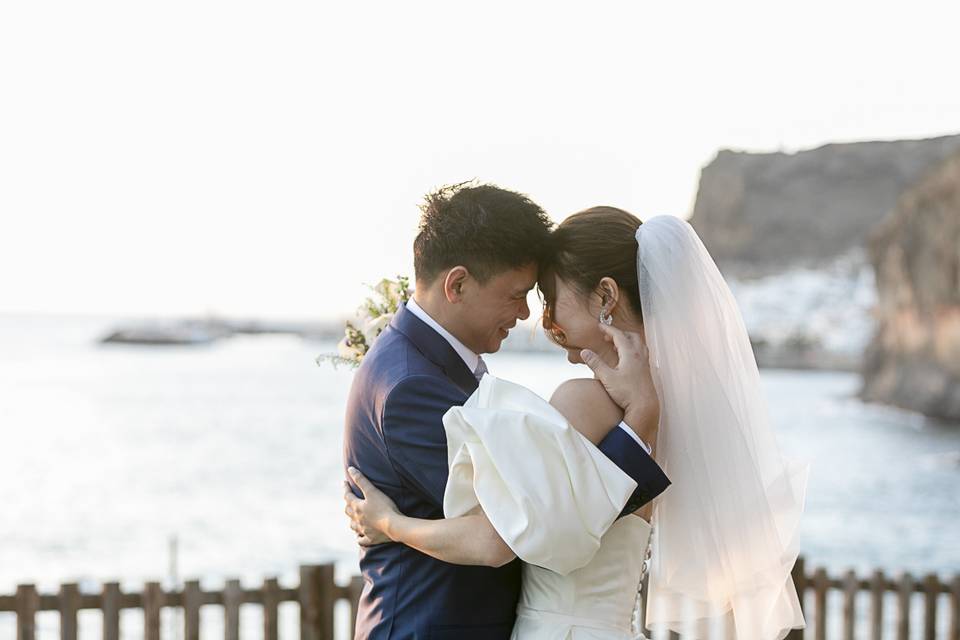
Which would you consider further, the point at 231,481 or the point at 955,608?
the point at 231,481

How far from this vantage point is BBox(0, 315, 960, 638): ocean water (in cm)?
1883

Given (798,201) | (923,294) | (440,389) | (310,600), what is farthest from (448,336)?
(798,201)

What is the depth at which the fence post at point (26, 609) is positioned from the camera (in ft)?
16.9

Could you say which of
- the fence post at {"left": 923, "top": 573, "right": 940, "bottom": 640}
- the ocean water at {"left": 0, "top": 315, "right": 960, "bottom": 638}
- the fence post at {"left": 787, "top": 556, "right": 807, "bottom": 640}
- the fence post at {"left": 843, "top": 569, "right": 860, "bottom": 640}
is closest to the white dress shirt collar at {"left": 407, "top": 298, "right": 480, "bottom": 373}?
the ocean water at {"left": 0, "top": 315, "right": 960, "bottom": 638}

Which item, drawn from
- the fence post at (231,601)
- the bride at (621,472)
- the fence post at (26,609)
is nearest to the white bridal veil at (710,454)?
the bride at (621,472)

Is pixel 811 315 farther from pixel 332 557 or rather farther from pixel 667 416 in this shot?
pixel 667 416

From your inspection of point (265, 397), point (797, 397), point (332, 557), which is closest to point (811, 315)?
point (797, 397)

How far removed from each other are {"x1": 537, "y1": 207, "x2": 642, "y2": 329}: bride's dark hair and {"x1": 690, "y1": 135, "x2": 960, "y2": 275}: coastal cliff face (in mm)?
151339

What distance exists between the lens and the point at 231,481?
3052 centimetres

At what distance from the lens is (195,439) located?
42.0 metres

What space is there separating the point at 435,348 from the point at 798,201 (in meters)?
165

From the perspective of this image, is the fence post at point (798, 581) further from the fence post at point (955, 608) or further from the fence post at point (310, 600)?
the fence post at point (310, 600)

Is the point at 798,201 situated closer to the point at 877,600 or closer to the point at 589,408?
the point at 877,600

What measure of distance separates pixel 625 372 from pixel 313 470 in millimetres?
30900
